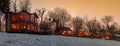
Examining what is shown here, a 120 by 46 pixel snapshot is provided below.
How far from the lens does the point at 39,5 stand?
115 feet

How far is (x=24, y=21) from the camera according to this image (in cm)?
3938

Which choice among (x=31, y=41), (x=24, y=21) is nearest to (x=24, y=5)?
(x=24, y=21)

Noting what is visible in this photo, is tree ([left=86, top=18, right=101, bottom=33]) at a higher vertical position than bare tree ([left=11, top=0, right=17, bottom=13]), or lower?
lower

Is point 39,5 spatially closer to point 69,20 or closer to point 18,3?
point 18,3

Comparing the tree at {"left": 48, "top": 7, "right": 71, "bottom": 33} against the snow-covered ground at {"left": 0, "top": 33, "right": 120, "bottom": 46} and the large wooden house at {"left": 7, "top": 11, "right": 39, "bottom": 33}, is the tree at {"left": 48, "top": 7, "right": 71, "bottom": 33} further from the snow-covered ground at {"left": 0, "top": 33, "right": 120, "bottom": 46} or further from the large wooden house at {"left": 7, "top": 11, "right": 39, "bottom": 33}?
the snow-covered ground at {"left": 0, "top": 33, "right": 120, "bottom": 46}

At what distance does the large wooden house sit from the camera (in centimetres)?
3690

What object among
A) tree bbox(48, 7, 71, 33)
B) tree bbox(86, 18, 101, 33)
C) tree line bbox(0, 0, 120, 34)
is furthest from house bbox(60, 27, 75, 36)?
tree bbox(86, 18, 101, 33)

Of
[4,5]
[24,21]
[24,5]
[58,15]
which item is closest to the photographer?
[4,5]

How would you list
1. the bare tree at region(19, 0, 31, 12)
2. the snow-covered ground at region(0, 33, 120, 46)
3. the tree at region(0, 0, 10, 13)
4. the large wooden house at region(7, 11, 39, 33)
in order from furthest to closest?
the large wooden house at region(7, 11, 39, 33) → the bare tree at region(19, 0, 31, 12) → the tree at region(0, 0, 10, 13) → the snow-covered ground at region(0, 33, 120, 46)

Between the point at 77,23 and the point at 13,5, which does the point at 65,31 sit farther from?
the point at 13,5

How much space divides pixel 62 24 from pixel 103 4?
25.5ft

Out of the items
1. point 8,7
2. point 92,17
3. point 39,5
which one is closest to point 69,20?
point 92,17

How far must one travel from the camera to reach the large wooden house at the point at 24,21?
3690 cm

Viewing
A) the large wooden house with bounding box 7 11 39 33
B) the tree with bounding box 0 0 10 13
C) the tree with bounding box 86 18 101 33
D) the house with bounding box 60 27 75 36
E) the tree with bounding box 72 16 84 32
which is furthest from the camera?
the tree with bounding box 86 18 101 33
